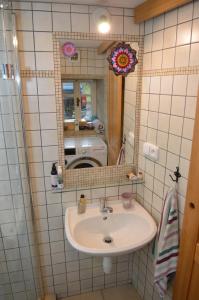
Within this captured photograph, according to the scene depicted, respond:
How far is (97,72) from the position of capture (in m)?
1.62

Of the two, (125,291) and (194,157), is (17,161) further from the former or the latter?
(125,291)

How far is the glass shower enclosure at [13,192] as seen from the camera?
1.31 m

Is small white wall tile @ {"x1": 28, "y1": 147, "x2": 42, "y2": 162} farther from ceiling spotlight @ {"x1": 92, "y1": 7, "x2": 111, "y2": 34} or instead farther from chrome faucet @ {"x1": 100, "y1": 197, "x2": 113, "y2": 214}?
ceiling spotlight @ {"x1": 92, "y1": 7, "x2": 111, "y2": 34}

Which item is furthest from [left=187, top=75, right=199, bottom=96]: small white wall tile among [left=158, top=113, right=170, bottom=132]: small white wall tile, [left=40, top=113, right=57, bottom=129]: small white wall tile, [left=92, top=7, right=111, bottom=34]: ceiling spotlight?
[left=40, top=113, right=57, bottom=129]: small white wall tile

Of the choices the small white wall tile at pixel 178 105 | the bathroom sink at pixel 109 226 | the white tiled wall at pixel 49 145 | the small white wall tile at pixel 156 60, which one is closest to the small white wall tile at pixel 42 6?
the white tiled wall at pixel 49 145

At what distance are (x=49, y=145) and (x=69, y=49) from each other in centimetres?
69

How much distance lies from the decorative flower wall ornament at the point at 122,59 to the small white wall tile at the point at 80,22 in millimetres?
249

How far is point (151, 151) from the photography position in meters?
1.59

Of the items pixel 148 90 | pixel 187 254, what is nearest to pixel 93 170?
pixel 148 90

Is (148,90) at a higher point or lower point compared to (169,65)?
lower

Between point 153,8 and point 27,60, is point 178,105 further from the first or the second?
point 27,60

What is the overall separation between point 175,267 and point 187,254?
0.66 feet

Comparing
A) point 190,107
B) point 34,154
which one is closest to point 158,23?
point 190,107

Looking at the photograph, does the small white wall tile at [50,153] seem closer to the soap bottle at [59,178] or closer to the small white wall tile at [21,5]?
the soap bottle at [59,178]
